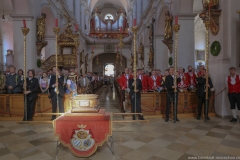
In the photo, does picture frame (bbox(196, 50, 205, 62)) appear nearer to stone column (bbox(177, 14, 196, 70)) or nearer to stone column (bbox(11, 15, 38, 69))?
stone column (bbox(177, 14, 196, 70))

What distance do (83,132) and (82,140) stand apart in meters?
0.15

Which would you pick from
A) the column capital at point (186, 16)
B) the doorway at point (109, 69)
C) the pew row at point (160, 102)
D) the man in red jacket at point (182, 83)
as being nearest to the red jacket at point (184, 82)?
the man in red jacket at point (182, 83)

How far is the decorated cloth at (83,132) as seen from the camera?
3324 mm

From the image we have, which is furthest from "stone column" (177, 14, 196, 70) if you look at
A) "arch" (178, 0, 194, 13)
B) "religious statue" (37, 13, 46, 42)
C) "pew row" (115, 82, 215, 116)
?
"religious statue" (37, 13, 46, 42)

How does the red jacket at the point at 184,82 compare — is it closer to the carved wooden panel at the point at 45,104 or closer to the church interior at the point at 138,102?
the church interior at the point at 138,102

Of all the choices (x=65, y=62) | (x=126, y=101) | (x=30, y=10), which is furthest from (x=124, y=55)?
(x=126, y=101)

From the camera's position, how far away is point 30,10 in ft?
30.3

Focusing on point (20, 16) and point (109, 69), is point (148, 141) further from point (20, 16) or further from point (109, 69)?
point (109, 69)

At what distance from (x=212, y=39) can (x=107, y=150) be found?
5452 mm

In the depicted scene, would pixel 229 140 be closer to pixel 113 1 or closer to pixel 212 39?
Result: pixel 212 39

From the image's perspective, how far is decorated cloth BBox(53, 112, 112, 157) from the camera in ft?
10.9

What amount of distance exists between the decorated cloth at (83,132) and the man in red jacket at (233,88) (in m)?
4.39

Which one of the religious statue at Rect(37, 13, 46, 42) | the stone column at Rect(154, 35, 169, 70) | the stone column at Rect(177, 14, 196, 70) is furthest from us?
the stone column at Rect(154, 35, 169, 70)

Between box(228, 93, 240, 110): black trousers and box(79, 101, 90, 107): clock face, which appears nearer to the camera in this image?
box(79, 101, 90, 107): clock face
